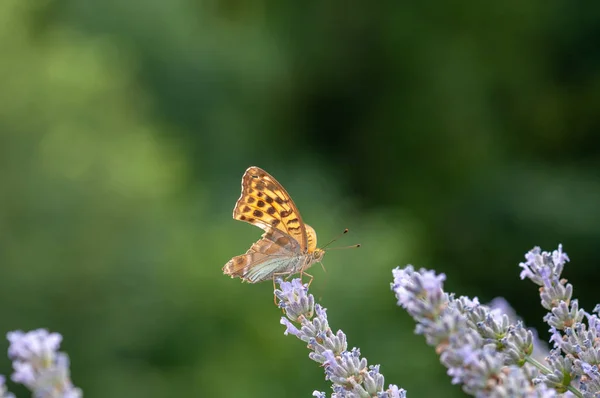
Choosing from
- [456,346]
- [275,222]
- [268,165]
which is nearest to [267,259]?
[275,222]

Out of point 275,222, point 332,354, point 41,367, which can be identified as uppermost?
point 275,222

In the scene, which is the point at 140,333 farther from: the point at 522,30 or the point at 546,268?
the point at 522,30

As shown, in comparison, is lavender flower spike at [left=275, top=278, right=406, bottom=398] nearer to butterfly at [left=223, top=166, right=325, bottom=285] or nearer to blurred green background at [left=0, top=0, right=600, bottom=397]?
butterfly at [left=223, top=166, right=325, bottom=285]

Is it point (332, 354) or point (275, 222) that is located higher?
point (275, 222)

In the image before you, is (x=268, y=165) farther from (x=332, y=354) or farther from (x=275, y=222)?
(x=332, y=354)

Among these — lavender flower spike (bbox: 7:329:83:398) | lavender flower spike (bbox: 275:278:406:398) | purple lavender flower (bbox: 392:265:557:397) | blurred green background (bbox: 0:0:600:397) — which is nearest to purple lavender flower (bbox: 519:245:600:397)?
purple lavender flower (bbox: 392:265:557:397)

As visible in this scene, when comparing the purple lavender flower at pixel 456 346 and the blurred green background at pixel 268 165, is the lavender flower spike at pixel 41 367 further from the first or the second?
the blurred green background at pixel 268 165

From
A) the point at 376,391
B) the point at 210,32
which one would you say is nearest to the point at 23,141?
the point at 210,32

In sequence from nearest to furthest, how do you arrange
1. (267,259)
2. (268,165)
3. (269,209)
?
(267,259) < (269,209) < (268,165)

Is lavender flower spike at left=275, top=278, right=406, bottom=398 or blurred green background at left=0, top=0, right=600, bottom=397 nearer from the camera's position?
lavender flower spike at left=275, top=278, right=406, bottom=398

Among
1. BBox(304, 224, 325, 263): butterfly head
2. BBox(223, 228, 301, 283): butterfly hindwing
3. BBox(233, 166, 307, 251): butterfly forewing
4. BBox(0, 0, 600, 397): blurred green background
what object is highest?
BBox(0, 0, 600, 397): blurred green background
